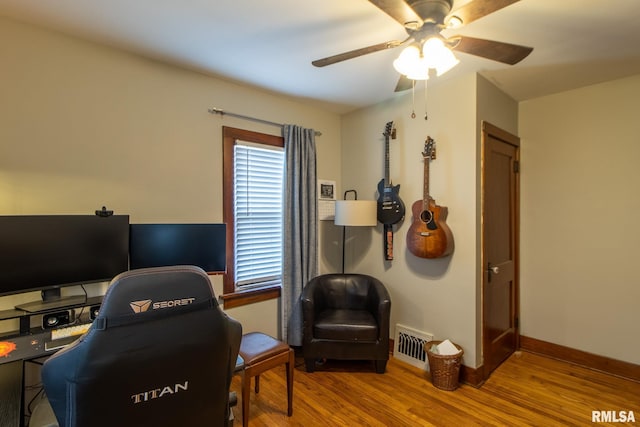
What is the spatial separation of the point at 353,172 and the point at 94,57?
2.44 meters

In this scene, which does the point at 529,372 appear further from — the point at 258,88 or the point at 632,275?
the point at 258,88

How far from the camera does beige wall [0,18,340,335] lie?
1.90 m

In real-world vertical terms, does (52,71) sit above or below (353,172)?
above

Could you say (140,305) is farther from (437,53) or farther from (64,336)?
(437,53)

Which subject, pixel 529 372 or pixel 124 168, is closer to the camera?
pixel 124 168

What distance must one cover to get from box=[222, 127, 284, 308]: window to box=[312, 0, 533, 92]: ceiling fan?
141 centimetres

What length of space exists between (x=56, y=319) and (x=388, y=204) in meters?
2.63

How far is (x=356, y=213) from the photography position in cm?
304

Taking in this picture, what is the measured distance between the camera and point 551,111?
3084 mm

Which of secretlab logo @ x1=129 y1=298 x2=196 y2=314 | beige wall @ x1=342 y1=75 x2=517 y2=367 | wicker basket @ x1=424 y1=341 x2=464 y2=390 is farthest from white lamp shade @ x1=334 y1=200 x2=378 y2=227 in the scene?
secretlab logo @ x1=129 y1=298 x2=196 y2=314

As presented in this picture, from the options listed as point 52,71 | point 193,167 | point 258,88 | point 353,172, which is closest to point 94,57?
point 52,71

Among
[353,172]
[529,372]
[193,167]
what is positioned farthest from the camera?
[353,172]

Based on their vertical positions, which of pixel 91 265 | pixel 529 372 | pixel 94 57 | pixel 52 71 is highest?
pixel 94 57

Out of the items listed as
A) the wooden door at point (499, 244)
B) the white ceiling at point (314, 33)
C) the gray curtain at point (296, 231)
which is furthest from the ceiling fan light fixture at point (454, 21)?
the gray curtain at point (296, 231)
